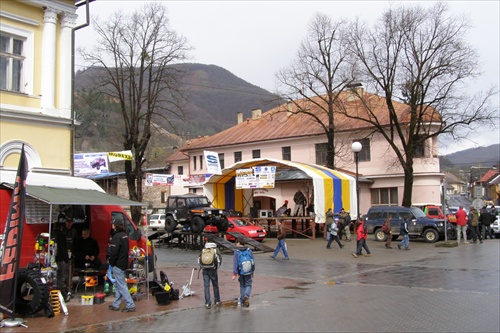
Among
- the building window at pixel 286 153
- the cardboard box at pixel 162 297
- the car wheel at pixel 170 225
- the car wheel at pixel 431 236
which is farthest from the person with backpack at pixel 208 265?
the building window at pixel 286 153

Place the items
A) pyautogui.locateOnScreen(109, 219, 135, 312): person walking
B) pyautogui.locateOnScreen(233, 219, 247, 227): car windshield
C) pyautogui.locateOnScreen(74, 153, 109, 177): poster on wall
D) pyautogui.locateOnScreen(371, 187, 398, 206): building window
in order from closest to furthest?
pyautogui.locateOnScreen(109, 219, 135, 312): person walking → pyautogui.locateOnScreen(74, 153, 109, 177): poster on wall → pyautogui.locateOnScreen(233, 219, 247, 227): car windshield → pyautogui.locateOnScreen(371, 187, 398, 206): building window

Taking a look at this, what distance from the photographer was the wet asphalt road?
8.86 meters

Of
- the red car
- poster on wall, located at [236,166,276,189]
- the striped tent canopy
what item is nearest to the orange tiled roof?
the striped tent canopy

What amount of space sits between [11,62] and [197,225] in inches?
484

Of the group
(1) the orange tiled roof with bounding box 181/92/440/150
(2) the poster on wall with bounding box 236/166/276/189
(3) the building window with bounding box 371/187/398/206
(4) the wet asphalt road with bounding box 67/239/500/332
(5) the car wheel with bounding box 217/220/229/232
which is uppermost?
(1) the orange tiled roof with bounding box 181/92/440/150

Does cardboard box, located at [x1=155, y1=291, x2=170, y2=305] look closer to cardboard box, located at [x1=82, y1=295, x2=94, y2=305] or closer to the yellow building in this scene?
cardboard box, located at [x1=82, y1=295, x2=94, y2=305]

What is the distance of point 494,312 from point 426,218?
18.5 meters

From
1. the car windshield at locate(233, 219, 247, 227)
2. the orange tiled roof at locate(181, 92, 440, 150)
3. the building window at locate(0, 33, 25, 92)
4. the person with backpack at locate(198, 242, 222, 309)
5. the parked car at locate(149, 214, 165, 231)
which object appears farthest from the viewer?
the parked car at locate(149, 214, 165, 231)

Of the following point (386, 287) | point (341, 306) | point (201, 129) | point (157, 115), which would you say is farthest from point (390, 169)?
point (201, 129)

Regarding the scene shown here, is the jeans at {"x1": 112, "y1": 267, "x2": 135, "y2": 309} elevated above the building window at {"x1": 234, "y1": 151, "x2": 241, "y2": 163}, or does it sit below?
below

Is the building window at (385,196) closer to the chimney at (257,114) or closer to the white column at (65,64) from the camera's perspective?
the chimney at (257,114)

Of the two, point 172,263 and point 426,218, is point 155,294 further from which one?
point 426,218

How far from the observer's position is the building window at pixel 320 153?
4600 cm

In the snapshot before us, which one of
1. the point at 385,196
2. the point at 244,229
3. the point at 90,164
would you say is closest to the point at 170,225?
the point at 244,229
